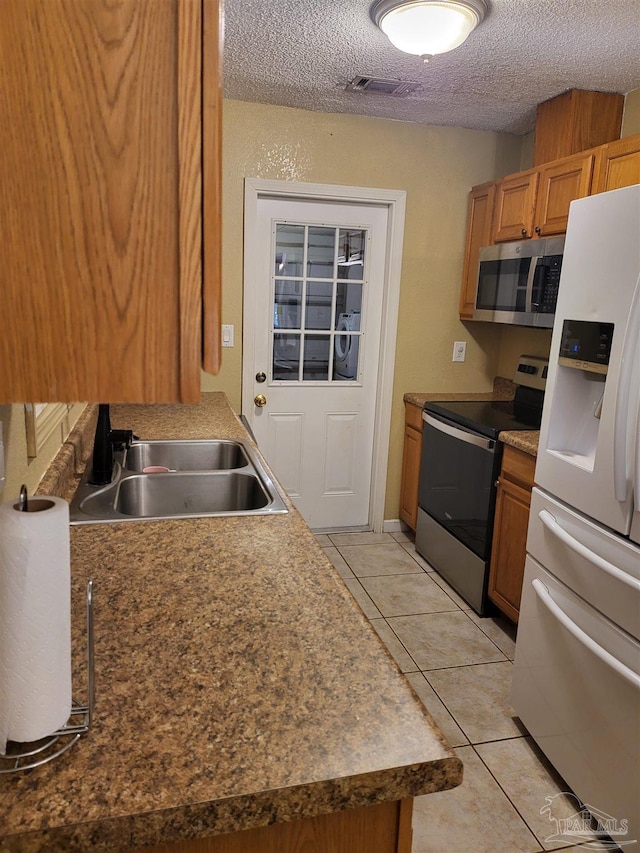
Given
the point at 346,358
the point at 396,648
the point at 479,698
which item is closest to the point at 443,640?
the point at 396,648

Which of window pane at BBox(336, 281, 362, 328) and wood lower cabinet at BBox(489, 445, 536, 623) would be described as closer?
wood lower cabinet at BBox(489, 445, 536, 623)

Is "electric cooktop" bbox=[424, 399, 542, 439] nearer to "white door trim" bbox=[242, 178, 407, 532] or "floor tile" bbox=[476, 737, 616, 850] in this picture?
"white door trim" bbox=[242, 178, 407, 532]

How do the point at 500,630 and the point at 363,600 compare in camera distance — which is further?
the point at 363,600

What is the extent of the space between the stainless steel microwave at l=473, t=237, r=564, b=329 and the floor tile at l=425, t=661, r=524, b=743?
1.56m

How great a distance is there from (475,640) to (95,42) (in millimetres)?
2747

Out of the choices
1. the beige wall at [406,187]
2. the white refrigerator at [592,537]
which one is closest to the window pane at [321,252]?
the beige wall at [406,187]

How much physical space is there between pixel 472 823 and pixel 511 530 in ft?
→ 4.03

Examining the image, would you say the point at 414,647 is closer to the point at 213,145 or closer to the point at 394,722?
the point at 394,722

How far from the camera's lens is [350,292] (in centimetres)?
369

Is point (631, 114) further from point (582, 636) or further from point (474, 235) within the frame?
point (582, 636)

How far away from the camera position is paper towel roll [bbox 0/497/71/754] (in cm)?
67

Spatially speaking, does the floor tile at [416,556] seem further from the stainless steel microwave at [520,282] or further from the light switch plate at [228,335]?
the light switch plate at [228,335]

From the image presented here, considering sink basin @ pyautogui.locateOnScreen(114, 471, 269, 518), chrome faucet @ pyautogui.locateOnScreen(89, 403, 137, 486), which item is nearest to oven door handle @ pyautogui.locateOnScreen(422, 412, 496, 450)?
sink basin @ pyautogui.locateOnScreen(114, 471, 269, 518)

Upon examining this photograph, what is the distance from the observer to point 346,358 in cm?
378
